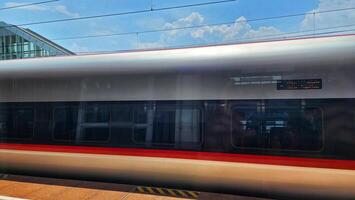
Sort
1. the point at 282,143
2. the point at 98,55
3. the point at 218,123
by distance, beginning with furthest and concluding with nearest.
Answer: the point at 98,55, the point at 218,123, the point at 282,143

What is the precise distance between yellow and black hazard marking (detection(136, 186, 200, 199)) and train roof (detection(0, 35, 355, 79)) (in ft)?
7.01

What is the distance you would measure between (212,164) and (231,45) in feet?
6.68

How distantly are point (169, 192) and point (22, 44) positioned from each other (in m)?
27.9

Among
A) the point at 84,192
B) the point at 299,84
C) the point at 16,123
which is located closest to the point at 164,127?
the point at 84,192

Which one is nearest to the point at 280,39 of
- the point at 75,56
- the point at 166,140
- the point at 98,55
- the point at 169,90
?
the point at 169,90

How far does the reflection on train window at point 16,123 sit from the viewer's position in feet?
23.4

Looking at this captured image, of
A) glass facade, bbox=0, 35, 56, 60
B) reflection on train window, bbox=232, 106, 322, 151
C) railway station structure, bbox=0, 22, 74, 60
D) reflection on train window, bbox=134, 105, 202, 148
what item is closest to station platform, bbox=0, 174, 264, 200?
reflection on train window, bbox=134, 105, 202, 148

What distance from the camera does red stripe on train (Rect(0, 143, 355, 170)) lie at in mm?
4891

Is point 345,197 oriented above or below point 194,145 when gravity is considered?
below

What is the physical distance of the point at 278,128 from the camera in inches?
205

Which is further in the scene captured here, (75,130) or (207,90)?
(75,130)

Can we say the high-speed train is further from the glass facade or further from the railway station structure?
the glass facade

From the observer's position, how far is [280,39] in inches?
215

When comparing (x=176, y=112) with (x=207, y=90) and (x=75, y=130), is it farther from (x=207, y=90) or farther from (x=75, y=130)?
(x=75, y=130)
